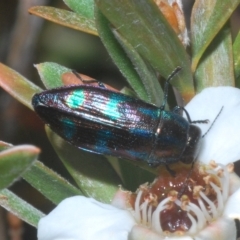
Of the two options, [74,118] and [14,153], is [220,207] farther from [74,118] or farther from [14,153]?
[14,153]

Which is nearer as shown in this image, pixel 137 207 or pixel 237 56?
pixel 137 207

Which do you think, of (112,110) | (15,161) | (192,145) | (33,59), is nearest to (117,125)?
(112,110)

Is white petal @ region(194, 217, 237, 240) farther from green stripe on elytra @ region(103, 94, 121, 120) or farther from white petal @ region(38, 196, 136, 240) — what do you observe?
green stripe on elytra @ region(103, 94, 121, 120)

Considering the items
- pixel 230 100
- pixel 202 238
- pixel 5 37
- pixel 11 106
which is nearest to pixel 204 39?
pixel 230 100

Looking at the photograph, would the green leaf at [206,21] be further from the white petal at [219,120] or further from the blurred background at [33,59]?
the blurred background at [33,59]

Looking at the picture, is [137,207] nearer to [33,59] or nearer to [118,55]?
[118,55]
